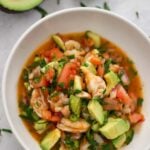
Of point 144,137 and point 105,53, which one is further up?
point 105,53

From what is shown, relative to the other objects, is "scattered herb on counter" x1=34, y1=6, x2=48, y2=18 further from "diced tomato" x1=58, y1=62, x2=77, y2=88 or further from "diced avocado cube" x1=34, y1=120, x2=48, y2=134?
"diced avocado cube" x1=34, y1=120, x2=48, y2=134

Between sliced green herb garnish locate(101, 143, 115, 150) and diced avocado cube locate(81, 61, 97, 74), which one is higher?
diced avocado cube locate(81, 61, 97, 74)

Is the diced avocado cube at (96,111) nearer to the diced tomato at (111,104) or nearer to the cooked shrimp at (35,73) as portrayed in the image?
the diced tomato at (111,104)

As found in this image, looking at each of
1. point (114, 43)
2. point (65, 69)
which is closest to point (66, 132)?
point (65, 69)

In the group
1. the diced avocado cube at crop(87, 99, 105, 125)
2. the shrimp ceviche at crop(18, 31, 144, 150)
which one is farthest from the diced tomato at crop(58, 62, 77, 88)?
the diced avocado cube at crop(87, 99, 105, 125)

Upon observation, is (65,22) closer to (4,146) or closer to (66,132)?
(66,132)

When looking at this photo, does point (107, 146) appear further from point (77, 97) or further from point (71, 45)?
point (71, 45)

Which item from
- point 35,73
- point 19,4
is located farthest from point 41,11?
point 35,73
